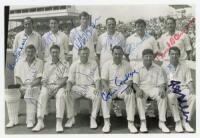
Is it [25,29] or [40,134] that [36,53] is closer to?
[25,29]

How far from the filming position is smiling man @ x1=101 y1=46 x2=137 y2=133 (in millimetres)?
3105

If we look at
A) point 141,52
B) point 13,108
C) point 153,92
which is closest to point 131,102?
point 153,92

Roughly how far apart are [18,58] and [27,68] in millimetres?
121

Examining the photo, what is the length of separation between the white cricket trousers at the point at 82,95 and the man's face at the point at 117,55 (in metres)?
0.32

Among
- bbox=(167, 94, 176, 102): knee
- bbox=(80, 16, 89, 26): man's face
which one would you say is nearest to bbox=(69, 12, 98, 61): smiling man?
bbox=(80, 16, 89, 26): man's face

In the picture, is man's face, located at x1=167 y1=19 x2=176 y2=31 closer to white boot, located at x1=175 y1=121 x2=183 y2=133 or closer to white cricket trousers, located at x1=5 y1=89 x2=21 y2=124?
white boot, located at x1=175 y1=121 x2=183 y2=133

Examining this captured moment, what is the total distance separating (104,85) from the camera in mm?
3146

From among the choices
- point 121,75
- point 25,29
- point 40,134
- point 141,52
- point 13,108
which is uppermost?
point 25,29

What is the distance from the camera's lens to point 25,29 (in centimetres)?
323

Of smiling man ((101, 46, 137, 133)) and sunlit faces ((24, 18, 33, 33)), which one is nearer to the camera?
smiling man ((101, 46, 137, 133))
